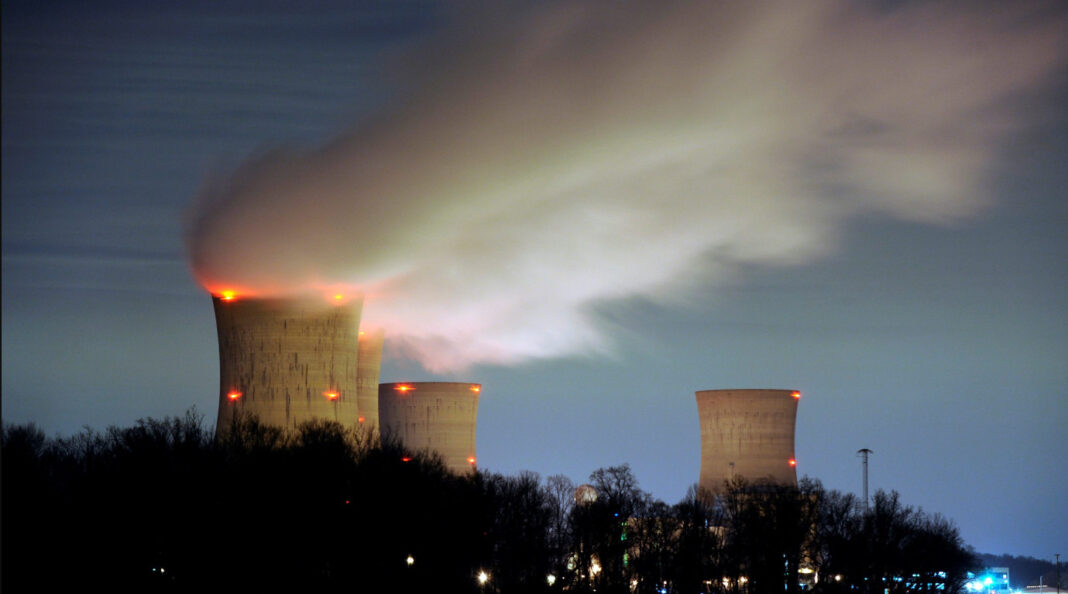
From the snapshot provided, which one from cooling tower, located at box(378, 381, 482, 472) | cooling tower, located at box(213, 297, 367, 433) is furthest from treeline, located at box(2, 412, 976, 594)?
cooling tower, located at box(378, 381, 482, 472)

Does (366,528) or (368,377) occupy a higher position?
(368,377)

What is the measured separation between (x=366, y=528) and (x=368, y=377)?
13.9m

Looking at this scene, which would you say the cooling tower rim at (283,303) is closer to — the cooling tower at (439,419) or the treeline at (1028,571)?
the cooling tower at (439,419)

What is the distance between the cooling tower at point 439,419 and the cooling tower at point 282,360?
14309 millimetres

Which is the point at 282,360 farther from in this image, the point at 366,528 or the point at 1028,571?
the point at 1028,571

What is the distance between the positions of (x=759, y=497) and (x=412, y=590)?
17.0 m

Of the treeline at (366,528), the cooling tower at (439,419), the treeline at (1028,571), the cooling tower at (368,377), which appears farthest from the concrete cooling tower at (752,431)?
the treeline at (1028,571)

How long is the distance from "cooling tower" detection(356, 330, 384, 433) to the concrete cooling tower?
11.7 meters

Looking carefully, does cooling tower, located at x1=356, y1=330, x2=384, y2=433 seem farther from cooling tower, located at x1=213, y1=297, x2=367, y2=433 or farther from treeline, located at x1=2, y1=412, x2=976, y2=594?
cooling tower, located at x1=213, y1=297, x2=367, y2=433

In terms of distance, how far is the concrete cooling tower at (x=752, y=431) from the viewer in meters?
45.3

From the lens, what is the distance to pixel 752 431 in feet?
149

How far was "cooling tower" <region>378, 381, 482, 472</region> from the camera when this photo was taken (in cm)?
4844

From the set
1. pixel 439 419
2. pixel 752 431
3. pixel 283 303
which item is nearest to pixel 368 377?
pixel 439 419

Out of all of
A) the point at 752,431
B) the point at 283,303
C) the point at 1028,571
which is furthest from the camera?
the point at 1028,571
